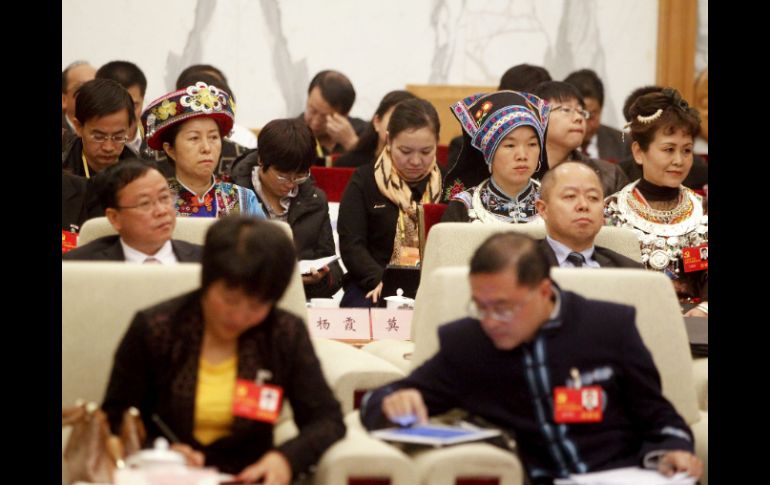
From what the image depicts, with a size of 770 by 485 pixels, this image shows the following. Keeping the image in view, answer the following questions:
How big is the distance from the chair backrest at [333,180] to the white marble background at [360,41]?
8.71 ft

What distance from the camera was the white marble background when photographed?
9336 mm

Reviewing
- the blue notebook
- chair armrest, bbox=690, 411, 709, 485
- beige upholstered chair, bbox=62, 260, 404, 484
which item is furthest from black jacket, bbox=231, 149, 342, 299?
the blue notebook

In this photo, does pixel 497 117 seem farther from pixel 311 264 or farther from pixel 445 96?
pixel 445 96

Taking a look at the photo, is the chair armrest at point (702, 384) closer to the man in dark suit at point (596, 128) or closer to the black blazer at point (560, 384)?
the black blazer at point (560, 384)

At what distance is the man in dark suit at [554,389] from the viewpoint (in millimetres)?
3311

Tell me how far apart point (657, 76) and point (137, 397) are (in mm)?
7335

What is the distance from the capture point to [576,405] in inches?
131

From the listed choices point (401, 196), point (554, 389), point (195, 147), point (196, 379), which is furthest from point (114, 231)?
point (401, 196)

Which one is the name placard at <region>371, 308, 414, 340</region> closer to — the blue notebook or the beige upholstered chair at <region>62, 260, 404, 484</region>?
the beige upholstered chair at <region>62, 260, 404, 484</region>

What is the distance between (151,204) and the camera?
4.26 meters

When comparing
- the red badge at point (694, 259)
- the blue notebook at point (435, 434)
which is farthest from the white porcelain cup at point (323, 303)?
the blue notebook at point (435, 434)

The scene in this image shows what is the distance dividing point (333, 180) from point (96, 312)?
11.2 ft
